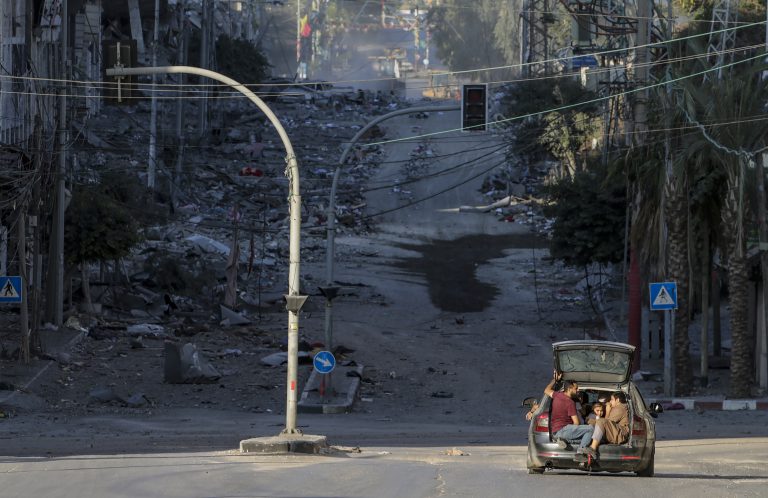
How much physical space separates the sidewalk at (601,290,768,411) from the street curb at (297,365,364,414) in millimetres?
6862

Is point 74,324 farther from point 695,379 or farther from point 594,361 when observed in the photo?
point 594,361

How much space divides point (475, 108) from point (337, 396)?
764 cm

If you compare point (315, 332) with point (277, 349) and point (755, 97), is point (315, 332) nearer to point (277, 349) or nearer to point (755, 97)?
point (277, 349)

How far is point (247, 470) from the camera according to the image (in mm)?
16547

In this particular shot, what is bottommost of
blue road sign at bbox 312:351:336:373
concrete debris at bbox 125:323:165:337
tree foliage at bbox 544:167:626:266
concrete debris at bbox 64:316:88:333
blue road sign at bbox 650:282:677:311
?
concrete debris at bbox 125:323:165:337

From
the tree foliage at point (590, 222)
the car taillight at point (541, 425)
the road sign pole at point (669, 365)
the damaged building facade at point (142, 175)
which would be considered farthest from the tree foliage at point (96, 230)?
the car taillight at point (541, 425)

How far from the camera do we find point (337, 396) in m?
30.6

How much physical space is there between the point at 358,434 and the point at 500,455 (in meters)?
5.05

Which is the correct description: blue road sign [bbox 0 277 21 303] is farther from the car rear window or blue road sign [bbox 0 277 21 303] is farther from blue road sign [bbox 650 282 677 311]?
the car rear window

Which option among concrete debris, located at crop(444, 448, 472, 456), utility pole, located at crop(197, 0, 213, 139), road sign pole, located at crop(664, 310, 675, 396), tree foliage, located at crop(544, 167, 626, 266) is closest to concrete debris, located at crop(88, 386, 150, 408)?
concrete debris, located at crop(444, 448, 472, 456)

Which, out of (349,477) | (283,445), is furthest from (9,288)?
(349,477)

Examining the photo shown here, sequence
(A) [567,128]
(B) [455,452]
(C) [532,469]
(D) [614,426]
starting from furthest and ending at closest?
(A) [567,128] → (B) [455,452] → (C) [532,469] → (D) [614,426]

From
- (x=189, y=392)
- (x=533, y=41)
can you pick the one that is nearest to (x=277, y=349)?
(x=189, y=392)

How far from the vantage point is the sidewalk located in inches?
1150
